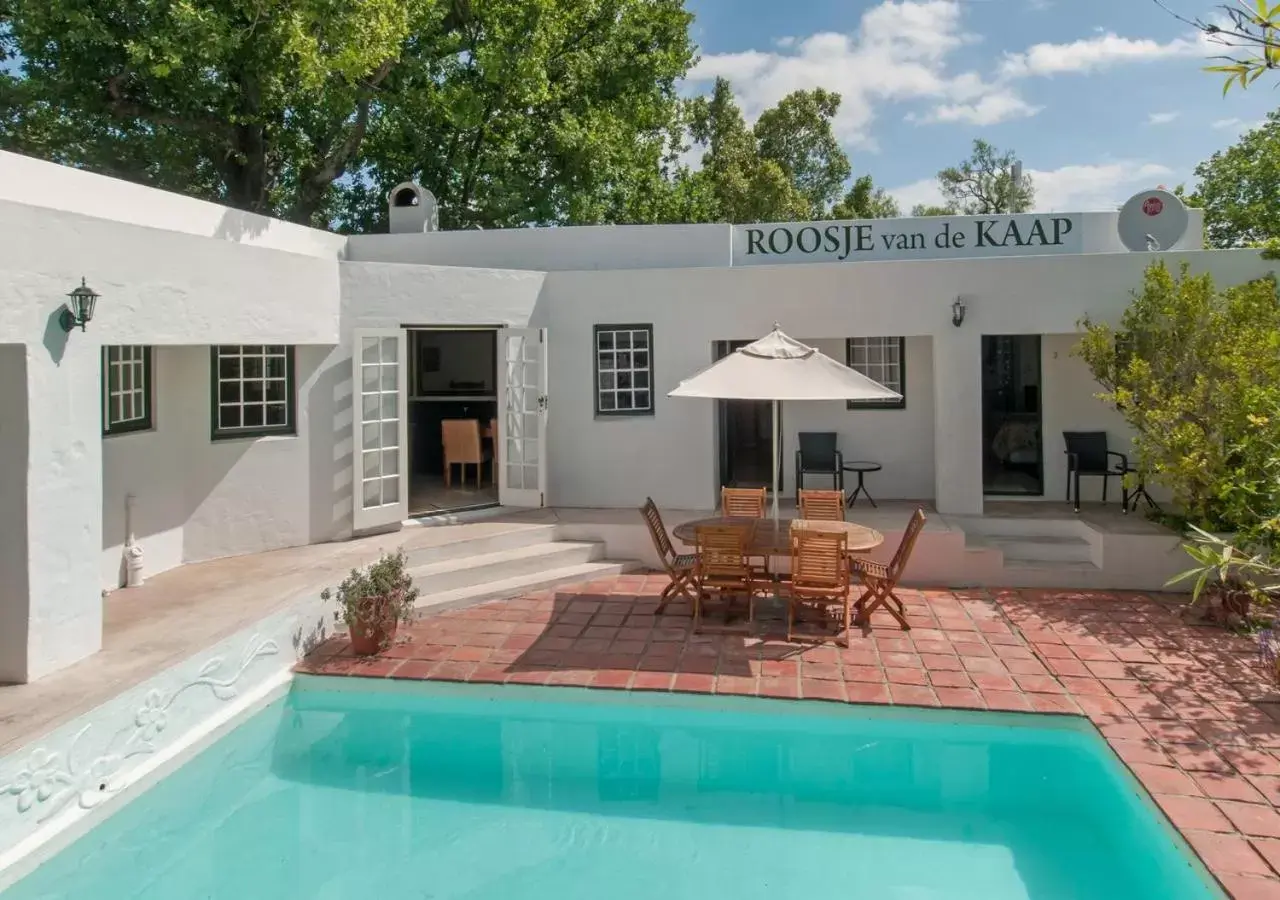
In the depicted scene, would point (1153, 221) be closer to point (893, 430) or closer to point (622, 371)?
point (893, 430)

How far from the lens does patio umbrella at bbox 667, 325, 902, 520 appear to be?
7.89 m

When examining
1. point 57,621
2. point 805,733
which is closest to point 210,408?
point 57,621

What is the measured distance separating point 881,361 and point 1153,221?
4.32m

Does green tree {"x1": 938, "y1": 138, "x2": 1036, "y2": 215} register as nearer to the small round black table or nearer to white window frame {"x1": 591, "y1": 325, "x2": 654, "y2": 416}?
the small round black table

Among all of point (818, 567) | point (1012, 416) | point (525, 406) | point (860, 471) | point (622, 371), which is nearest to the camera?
point (818, 567)

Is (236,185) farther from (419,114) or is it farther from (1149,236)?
(1149,236)

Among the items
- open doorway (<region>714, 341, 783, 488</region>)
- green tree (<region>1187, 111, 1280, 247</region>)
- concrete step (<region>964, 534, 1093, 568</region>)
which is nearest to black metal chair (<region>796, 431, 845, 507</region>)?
open doorway (<region>714, 341, 783, 488</region>)

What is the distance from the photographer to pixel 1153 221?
11.9 m

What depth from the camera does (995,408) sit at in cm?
1300

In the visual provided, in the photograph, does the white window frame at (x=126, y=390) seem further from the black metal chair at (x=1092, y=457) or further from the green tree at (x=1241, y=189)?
the green tree at (x=1241, y=189)

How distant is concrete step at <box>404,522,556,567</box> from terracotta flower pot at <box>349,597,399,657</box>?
1.78 meters

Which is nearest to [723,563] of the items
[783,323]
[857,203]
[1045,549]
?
[783,323]

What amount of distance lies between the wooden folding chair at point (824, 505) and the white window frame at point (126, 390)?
25.3 feet

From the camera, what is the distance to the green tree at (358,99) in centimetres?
1627
